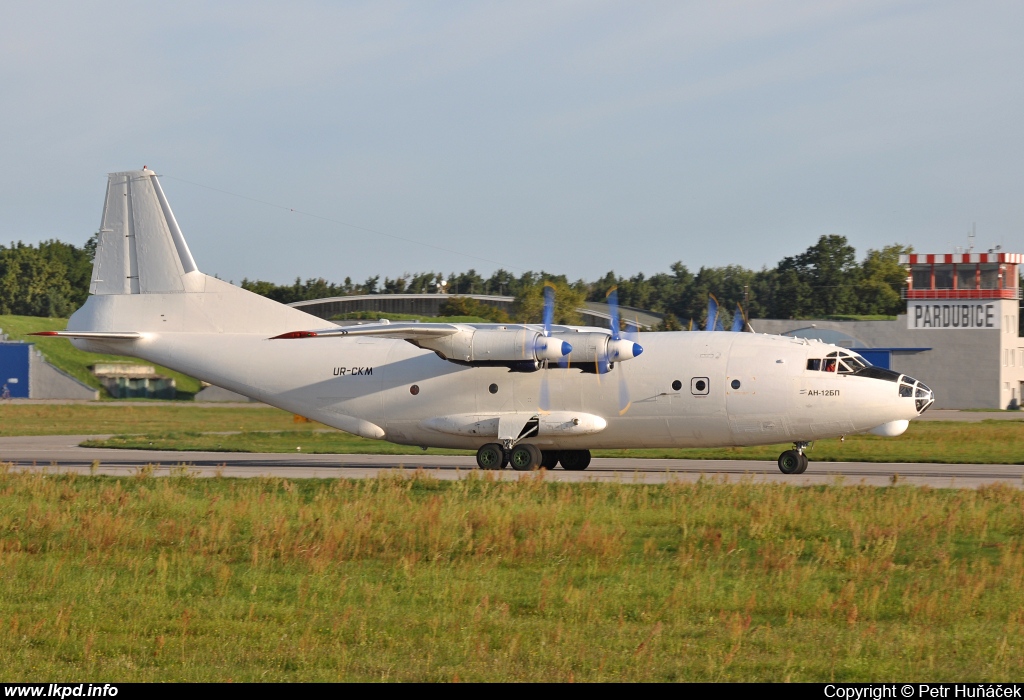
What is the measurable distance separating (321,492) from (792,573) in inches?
417

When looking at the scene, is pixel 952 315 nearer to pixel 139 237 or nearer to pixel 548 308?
pixel 548 308

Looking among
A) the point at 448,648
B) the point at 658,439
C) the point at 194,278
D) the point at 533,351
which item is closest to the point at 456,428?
the point at 533,351

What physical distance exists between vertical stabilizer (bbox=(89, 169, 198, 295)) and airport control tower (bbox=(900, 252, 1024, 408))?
200 feet

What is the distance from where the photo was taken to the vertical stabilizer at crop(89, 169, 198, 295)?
30859mm

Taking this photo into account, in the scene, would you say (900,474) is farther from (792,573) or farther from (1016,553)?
(792,573)

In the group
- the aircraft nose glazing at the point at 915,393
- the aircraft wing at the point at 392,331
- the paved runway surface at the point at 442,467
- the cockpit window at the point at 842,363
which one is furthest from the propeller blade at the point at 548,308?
the aircraft nose glazing at the point at 915,393

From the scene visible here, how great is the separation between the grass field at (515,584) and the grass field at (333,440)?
1399 cm

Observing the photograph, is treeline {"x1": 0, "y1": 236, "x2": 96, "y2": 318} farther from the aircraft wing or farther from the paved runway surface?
the aircraft wing

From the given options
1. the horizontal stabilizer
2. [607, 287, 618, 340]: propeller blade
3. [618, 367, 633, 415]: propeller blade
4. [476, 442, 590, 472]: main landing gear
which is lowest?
[476, 442, 590, 472]: main landing gear

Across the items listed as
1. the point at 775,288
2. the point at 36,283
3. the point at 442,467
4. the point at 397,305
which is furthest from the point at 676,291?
the point at 442,467

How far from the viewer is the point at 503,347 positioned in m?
26.4

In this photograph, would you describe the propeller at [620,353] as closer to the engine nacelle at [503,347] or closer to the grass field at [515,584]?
the engine nacelle at [503,347]

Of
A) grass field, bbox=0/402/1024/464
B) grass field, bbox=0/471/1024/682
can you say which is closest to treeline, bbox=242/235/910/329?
grass field, bbox=0/402/1024/464

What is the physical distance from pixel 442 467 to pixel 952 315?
58621 mm
